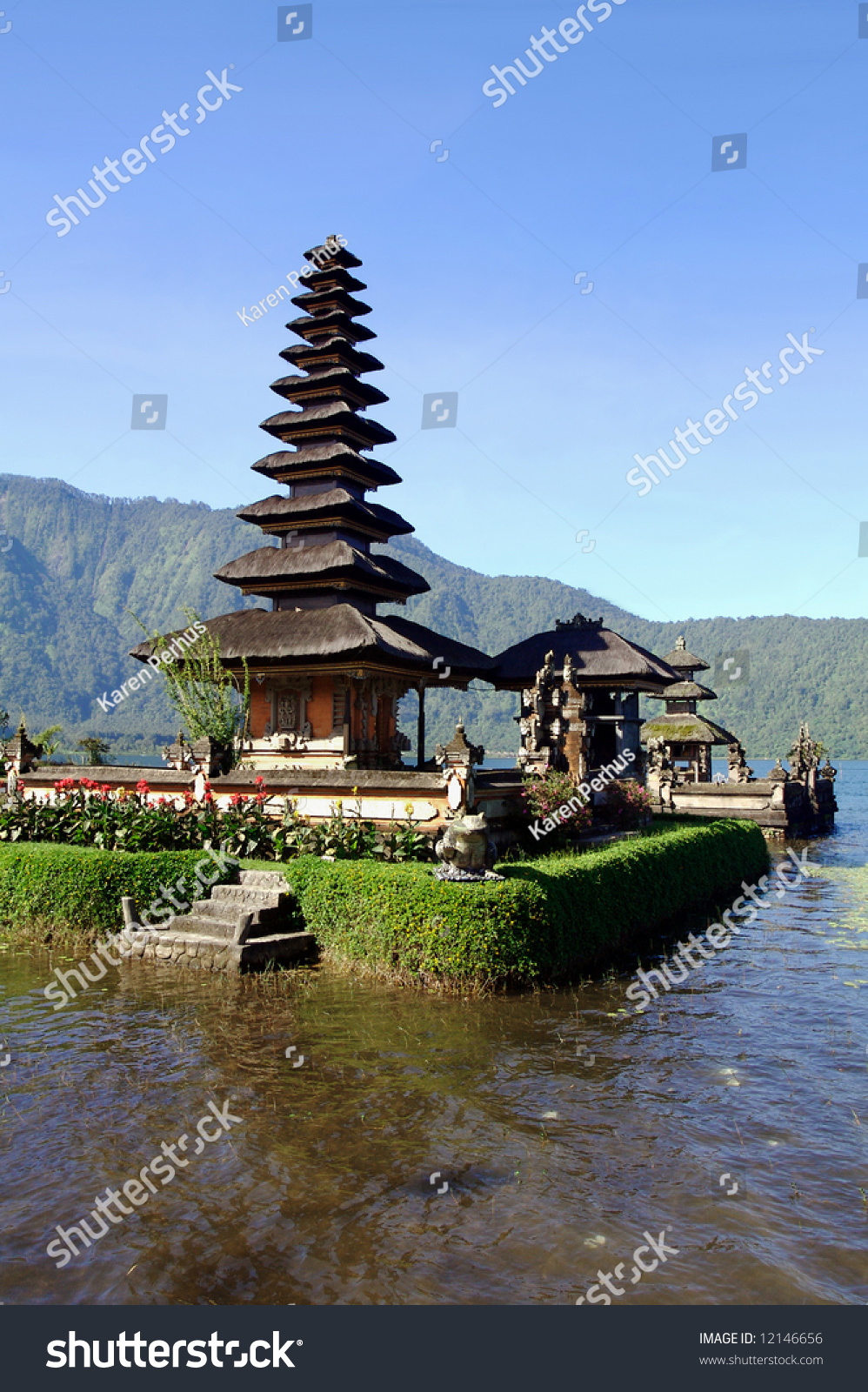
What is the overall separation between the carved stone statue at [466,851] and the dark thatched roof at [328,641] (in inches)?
399

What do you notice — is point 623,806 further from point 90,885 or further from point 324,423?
point 324,423

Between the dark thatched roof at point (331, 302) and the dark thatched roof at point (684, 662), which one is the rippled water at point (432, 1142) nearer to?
the dark thatched roof at point (331, 302)

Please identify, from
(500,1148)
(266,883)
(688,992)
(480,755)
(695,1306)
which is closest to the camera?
(695,1306)

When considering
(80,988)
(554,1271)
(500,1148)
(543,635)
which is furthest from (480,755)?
(543,635)

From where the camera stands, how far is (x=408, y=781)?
51.0ft

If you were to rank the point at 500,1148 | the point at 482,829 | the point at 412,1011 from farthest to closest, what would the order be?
the point at 482,829 < the point at 412,1011 < the point at 500,1148

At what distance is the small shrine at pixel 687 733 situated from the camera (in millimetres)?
43719

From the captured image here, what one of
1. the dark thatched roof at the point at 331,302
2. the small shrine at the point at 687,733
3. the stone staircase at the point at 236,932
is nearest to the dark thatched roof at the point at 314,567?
the dark thatched roof at the point at 331,302

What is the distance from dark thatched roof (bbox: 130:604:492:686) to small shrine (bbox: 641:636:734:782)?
62.3 ft

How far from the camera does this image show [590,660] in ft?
94.8

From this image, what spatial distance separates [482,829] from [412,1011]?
256 centimetres

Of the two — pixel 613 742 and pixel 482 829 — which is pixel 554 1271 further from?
pixel 613 742

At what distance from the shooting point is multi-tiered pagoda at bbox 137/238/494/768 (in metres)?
23.8

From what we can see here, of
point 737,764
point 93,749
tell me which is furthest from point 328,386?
point 737,764
